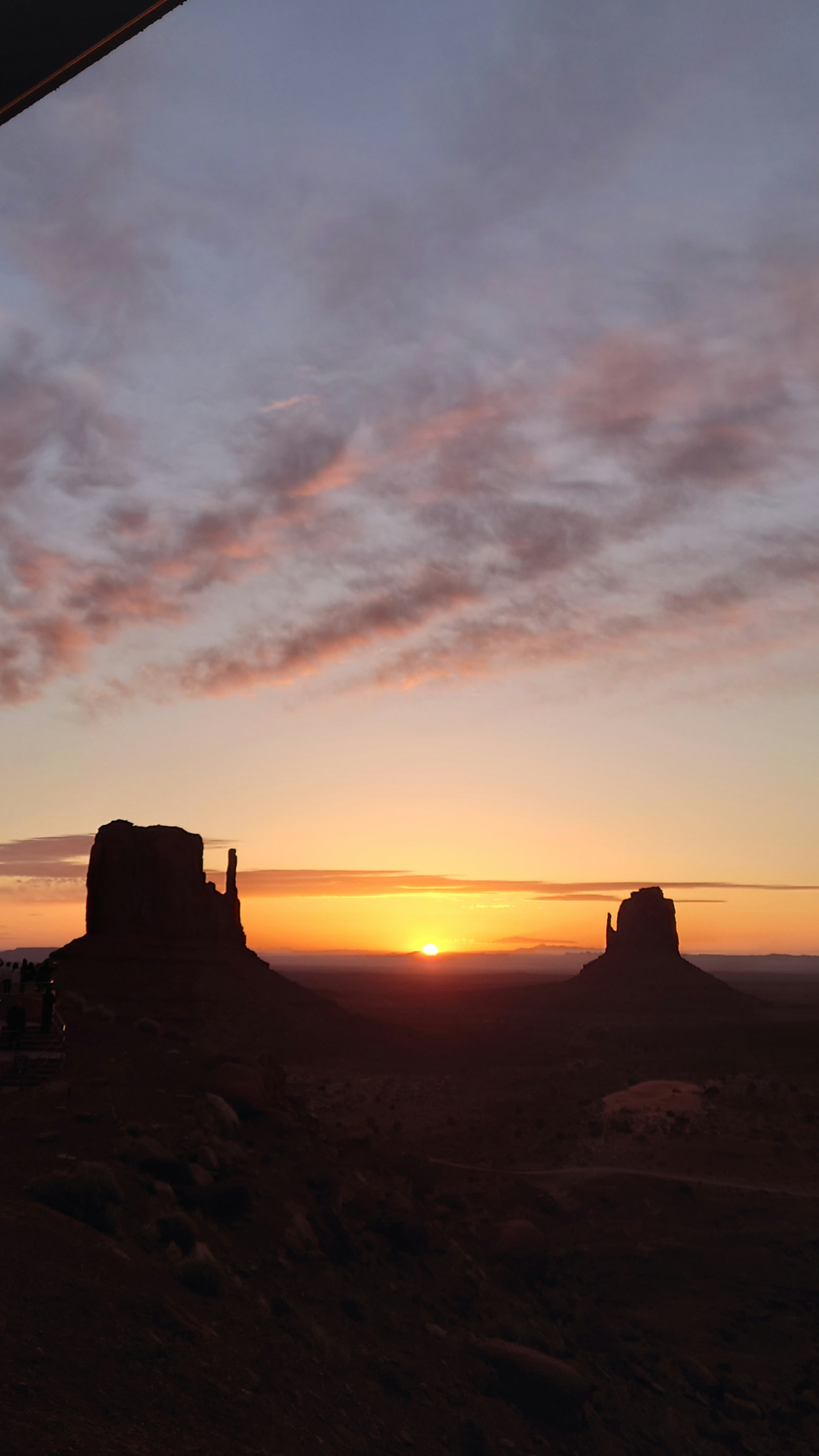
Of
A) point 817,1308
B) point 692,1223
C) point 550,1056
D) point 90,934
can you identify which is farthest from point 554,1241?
point 90,934

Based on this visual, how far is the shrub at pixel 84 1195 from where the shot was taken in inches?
674

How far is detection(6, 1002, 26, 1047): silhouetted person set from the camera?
89.7ft

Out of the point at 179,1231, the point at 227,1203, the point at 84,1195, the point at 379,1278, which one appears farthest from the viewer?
the point at 379,1278

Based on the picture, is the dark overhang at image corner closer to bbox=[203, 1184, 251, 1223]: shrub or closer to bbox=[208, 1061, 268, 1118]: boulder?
bbox=[203, 1184, 251, 1223]: shrub

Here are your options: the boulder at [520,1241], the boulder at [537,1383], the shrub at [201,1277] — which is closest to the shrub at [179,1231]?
the shrub at [201,1277]

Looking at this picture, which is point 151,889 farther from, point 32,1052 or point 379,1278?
point 379,1278

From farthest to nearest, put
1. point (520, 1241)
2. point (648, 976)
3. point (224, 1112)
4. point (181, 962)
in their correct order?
point (648, 976) < point (181, 962) < point (520, 1241) < point (224, 1112)

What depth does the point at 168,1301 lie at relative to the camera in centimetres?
1524

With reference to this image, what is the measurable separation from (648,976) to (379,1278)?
115845 millimetres

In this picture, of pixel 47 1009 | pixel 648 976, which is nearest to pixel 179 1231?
pixel 47 1009

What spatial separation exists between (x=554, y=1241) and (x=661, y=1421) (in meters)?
10.9

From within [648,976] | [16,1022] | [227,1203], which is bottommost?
[648,976]

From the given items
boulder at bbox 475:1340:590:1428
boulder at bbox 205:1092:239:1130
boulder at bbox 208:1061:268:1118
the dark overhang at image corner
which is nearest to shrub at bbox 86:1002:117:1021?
boulder at bbox 208:1061:268:1118

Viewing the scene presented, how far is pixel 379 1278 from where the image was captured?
21938 millimetres
